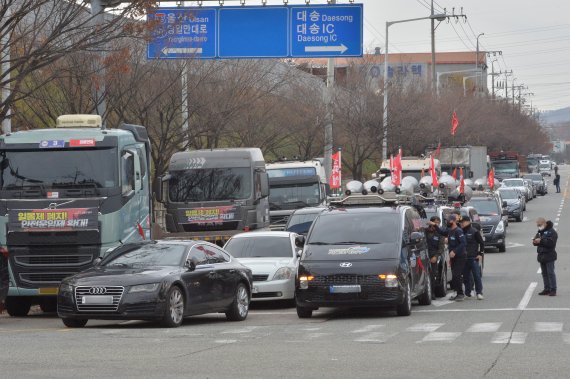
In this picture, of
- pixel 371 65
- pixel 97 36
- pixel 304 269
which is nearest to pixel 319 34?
pixel 97 36

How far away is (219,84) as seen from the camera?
1436 inches

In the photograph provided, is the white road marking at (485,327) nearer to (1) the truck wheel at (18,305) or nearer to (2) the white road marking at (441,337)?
(2) the white road marking at (441,337)

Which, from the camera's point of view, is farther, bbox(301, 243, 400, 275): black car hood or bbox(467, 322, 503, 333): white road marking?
bbox(301, 243, 400, 275): black car hood

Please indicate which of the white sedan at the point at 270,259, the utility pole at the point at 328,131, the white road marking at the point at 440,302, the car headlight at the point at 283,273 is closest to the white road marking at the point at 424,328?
the white sedan at the point at 270,259

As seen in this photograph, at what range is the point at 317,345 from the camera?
14.3m

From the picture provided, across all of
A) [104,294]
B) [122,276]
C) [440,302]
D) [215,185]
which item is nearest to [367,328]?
[122,276]

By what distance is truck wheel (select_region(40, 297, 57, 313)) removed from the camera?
829 inches

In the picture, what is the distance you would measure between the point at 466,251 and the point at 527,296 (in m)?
1.69

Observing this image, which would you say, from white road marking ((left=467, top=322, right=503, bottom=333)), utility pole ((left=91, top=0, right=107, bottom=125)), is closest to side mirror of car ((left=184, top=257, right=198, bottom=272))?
white road marking ((left=467, top=322, right=503, bottom=333))

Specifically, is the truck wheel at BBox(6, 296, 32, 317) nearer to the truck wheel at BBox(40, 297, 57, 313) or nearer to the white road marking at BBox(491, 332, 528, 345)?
the truck wheel at BBox(40, 297, 57, 313)

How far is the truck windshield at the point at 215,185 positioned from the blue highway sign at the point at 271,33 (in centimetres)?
438

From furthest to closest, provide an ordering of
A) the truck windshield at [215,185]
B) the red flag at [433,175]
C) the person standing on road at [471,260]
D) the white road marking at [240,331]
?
the red flag at [433,175] → the truck windshield at [215,185] → the person standing on road at [471,260] → the white road marking at [240,331]

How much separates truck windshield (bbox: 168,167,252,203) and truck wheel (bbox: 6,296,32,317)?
7.92 meters

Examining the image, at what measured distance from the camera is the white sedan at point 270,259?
2162 centimetres
